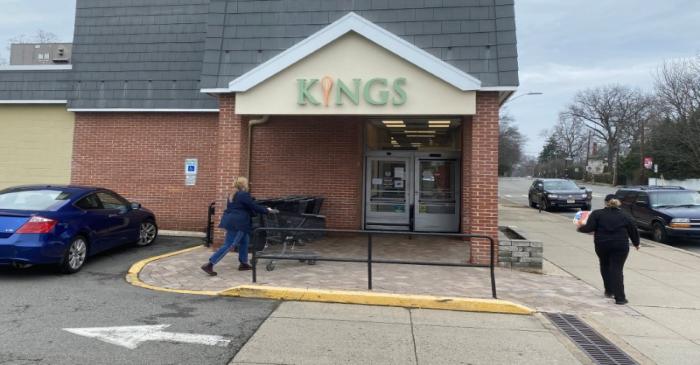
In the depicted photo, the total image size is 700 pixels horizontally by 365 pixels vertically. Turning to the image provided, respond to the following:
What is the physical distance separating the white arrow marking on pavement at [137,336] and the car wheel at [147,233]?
5078mm

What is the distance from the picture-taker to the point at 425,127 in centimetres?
1198

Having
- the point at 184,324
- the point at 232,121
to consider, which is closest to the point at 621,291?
the point at 184,324

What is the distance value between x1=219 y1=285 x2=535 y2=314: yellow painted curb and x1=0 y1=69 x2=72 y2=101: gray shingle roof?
9.37 metres

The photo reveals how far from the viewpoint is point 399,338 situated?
487 centimetres

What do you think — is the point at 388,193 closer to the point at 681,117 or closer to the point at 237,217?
the point at 237,217

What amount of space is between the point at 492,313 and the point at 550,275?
2.89 metres

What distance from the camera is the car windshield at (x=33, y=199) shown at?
705 cm

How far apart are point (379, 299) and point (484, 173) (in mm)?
3530

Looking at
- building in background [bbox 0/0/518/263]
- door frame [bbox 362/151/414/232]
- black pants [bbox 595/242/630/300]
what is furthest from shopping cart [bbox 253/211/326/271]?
black pants [bbox 595/242/630/300]

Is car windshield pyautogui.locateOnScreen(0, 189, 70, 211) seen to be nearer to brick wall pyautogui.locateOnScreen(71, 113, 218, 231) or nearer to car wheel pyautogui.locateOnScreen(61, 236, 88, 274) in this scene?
car wheel pyautogui.locateOnScreen(61, 236, 88, 274)

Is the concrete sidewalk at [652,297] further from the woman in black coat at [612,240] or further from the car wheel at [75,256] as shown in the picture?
the car wheel at [75,256]

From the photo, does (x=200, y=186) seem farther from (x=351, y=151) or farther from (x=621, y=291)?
(x=621, y=291)


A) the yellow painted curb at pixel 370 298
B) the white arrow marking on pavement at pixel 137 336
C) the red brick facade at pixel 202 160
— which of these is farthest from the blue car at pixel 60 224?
the red brick facade at pixel 202 160

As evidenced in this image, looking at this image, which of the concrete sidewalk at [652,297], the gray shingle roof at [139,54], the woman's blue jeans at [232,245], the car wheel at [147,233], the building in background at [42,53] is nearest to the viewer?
the concrete sidewalk at [652,297]
